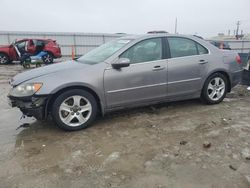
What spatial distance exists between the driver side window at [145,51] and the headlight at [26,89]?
1.51 metres

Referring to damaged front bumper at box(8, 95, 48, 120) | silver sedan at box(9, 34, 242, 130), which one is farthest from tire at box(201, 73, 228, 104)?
damaged front bumper at box(8, 95, 48, 120)

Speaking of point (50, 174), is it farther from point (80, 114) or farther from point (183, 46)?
point (183, 46)

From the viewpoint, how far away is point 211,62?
494cm

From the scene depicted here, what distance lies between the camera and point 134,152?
3.17 meters

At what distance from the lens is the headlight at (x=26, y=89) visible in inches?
143

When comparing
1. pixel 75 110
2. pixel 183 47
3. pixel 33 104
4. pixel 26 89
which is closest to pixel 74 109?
pixel 75 110

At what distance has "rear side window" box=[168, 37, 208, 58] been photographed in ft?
15.3

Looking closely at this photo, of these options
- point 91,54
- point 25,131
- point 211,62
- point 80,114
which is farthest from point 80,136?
point 211,62

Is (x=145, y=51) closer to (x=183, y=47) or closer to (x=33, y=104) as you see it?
(x=183, y=47)

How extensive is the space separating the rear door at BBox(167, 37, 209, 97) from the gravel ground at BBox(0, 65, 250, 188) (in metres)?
0.50

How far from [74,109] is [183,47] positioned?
8.19 feet

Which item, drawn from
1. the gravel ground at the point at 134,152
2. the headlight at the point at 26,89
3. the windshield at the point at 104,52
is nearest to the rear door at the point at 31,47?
the gravel ground at the point at 134,152

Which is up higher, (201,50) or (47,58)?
(47,58)

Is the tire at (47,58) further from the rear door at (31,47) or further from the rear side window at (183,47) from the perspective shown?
the rear side window at (183,47)
